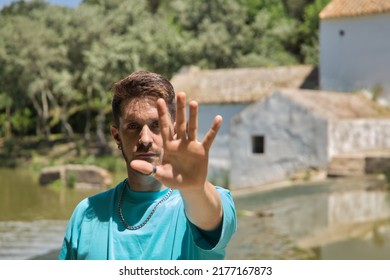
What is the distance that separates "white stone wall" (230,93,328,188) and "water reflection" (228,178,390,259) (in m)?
1.84

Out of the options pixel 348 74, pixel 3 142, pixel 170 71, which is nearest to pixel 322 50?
pixel 348 74

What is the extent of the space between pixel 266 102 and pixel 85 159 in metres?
9.62

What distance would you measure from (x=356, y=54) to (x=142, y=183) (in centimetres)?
1712

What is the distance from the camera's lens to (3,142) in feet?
85.3

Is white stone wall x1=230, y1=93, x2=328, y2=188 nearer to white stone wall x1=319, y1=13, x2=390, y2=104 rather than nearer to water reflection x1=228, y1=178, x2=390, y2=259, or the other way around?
water reflection x1=228, y1=178, x2=390, y2=259

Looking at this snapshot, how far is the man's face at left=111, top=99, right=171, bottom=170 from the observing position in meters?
1.92

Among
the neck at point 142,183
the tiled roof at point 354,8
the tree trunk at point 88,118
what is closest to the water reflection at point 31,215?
the tree trunk at point 88,118

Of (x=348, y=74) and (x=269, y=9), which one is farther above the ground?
(x=269, y=9)

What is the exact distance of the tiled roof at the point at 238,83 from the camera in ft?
58.5

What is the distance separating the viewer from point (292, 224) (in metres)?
10.4

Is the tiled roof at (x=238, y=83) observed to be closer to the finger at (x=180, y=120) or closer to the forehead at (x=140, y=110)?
the forehead at (x=140, y=110)

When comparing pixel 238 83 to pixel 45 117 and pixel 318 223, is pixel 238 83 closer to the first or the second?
pixel 318 223

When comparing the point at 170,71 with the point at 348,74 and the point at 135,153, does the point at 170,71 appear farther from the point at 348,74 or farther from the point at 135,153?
the point at 135,153

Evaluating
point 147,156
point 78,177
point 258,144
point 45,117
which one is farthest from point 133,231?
point 45,117
